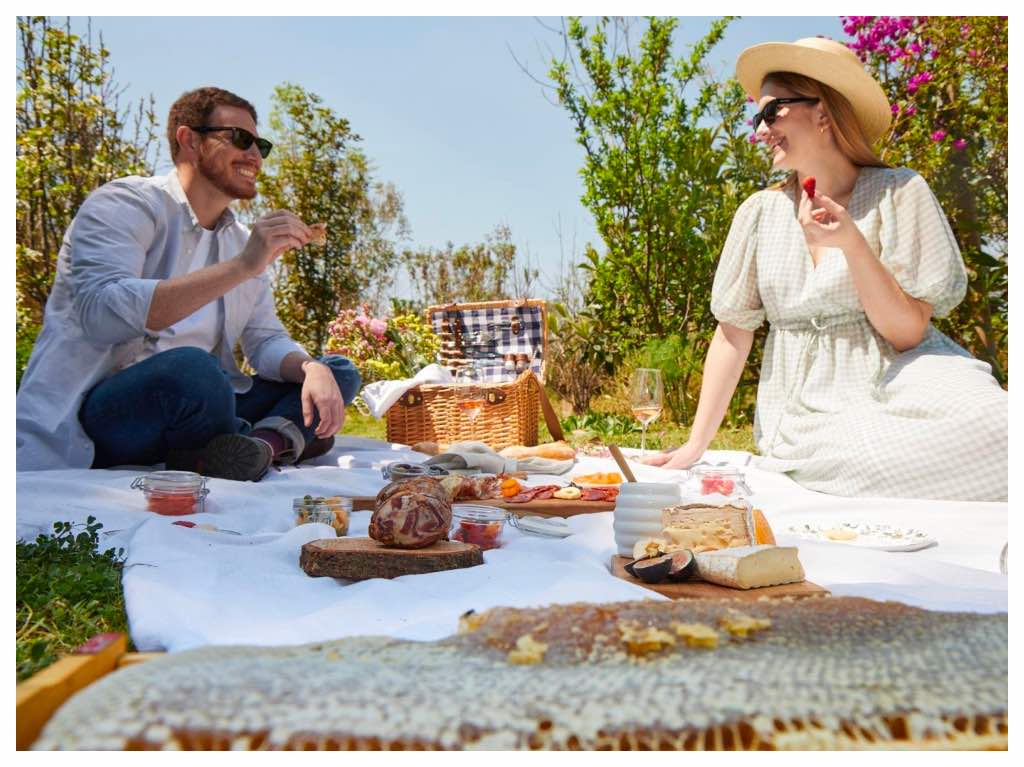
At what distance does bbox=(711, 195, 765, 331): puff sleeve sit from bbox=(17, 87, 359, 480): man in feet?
5.73

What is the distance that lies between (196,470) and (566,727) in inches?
108

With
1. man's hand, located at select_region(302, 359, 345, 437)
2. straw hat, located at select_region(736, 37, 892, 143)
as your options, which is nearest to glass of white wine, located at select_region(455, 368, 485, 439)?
man's hand, located at select_region(302, 359, 345, 437)

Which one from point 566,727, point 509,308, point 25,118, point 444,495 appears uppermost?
point 25,118

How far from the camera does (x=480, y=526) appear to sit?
226 centimetres

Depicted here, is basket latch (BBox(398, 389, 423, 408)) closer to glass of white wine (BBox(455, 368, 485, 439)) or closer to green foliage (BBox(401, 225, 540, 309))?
glass of white wine (BBox(455, 368, 485, 439))

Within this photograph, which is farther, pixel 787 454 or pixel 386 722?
pixel 787 454

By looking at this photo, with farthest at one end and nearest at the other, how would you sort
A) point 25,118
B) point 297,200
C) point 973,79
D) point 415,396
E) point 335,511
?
point 297,200
point 25,118
point 973,79
point 415,396
point 335,511

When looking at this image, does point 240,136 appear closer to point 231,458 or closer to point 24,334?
point 231,458

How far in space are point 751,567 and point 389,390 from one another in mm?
3500

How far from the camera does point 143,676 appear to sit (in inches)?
39.0

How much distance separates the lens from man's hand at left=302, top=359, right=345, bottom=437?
3.50 metres

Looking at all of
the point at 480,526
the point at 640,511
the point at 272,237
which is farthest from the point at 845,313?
the point at 272,237

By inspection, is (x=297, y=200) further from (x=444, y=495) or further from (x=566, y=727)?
(x=566, y=727)

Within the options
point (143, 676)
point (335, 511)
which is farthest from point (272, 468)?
point (143, 676)
